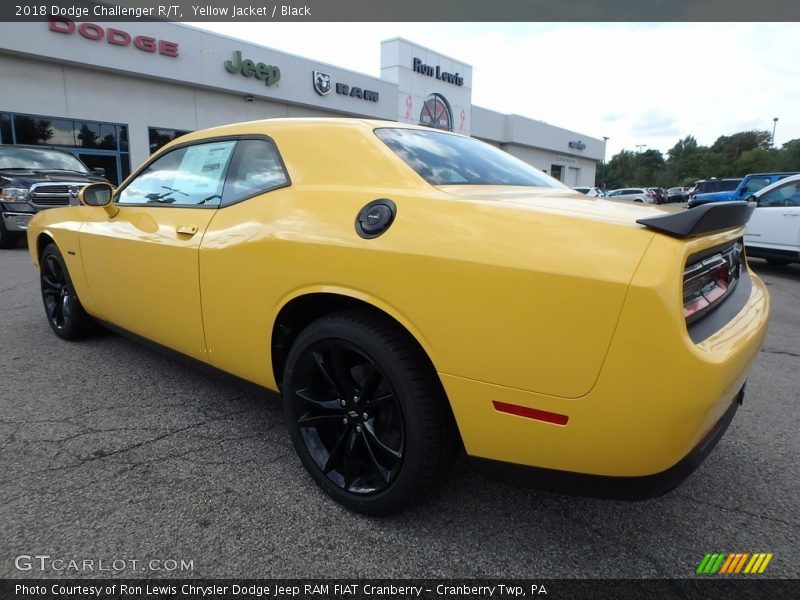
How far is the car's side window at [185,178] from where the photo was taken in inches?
104

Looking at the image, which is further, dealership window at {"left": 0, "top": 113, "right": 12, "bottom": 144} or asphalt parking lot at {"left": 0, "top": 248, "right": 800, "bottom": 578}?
dealership window at {"left": 0, "top": 113, "right": 12, "bottom": 144}

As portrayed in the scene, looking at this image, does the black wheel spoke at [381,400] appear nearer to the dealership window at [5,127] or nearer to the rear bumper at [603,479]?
the rear bumper at [603,479]

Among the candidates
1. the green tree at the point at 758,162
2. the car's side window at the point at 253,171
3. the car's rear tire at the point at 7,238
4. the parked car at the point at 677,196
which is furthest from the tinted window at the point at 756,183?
the green tree at the point at 758,162

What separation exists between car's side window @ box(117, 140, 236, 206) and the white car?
8178mm

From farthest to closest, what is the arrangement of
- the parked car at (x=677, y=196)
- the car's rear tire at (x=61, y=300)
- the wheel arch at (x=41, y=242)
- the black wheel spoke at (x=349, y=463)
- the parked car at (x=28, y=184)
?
the parked car at (x=677, y=196) < the parked car at (x=28, y=184) < the wheel arch at (x=41, y=242) < the car's rear tire at (x=61, y=300) < the black wheel spoke at (x=349, y=463)

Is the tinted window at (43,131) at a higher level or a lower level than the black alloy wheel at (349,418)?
higher

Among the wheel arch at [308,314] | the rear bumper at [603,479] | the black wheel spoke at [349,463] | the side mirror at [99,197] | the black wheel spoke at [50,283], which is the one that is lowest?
the black wheel spoke at [349,463]

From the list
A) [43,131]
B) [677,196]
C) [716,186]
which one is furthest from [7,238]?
[677,196]

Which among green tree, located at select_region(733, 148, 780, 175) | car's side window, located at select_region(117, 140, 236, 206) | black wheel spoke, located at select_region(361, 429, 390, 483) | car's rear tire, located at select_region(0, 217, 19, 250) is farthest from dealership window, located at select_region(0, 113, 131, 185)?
green tree, located at select_region(733, 148, 780, 175)

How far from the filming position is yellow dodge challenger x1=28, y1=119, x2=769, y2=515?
1.43m

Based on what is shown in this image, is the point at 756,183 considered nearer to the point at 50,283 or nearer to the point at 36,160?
the point at 50,283

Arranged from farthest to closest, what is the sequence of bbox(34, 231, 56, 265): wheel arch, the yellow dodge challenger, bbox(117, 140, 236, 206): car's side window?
1. bbox(34, 231, 56, 265): wheel arch
2. bbox(117, 140, 236, 206): car's side window
3. the yellow dodge challenger

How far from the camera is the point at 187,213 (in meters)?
2.65

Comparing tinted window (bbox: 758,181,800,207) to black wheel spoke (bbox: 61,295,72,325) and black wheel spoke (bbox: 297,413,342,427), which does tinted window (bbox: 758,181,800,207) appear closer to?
black wheel spoke (bbox: 297,413,342,427)
